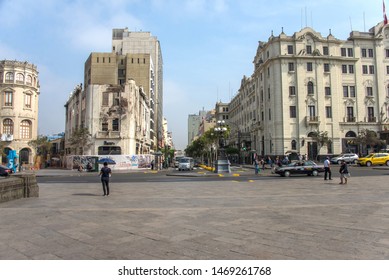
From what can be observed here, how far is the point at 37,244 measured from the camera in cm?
546

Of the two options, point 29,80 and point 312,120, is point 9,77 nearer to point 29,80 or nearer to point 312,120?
point 29,80

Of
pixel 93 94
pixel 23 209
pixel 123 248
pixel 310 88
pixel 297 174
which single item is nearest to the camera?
pixel 123 248

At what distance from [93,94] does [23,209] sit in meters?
38.5

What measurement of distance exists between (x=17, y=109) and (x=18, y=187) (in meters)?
49.9

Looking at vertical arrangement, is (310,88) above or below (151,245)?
above

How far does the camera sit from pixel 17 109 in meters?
54.0

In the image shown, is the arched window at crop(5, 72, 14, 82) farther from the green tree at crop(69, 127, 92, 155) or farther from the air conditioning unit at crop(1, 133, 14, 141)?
the green tree at crop(69, 127, 92, 155)

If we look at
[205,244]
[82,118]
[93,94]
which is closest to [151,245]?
[205,244]

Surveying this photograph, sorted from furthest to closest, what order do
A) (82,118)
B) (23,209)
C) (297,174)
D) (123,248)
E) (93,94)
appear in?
1. (82,118)
2. (93,94)
3. (297,174)
4. (23,209)
5. (123,248)

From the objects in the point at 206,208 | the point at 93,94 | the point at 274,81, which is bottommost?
the point at 206,208

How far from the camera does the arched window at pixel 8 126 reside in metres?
53.1

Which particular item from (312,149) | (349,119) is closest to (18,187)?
(312,149)

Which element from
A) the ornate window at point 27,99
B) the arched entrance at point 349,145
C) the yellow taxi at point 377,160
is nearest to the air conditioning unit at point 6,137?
the ornate window at point 27,99

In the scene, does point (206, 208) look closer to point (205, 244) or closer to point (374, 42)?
point (205, 244)
